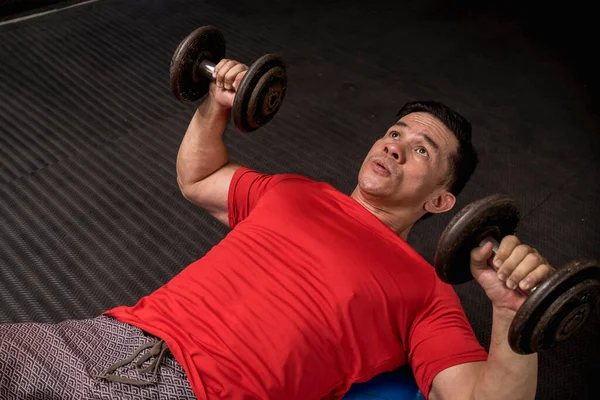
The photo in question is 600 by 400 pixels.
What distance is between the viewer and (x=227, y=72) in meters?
1.57

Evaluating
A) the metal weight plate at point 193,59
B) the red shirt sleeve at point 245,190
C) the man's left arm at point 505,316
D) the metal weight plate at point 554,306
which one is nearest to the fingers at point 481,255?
the man's left arm at point 505,316

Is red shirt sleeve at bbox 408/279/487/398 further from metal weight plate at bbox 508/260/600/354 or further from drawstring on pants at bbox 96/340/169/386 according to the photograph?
drawstring on pants at bbox 96/340/169/386

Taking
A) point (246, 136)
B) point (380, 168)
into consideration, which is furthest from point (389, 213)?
point (246, 136)

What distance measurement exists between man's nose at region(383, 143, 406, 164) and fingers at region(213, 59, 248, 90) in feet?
1.34

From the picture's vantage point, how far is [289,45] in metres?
3.45

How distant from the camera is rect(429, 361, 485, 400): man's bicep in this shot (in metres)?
1.20

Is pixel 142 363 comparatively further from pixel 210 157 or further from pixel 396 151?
pixel 396 151

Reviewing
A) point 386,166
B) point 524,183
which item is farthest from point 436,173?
point 524,183

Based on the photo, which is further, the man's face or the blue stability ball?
the man's face

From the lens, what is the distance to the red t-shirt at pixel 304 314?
124 centimetres

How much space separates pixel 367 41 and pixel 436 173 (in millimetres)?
2148

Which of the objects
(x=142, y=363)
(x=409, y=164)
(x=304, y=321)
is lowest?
(x=142, y=363)

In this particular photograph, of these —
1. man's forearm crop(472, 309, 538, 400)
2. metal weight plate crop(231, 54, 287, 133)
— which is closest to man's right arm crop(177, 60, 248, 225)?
metal weight plate crop(231, 54, 287, 133)

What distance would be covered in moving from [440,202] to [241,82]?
0.58 meters
